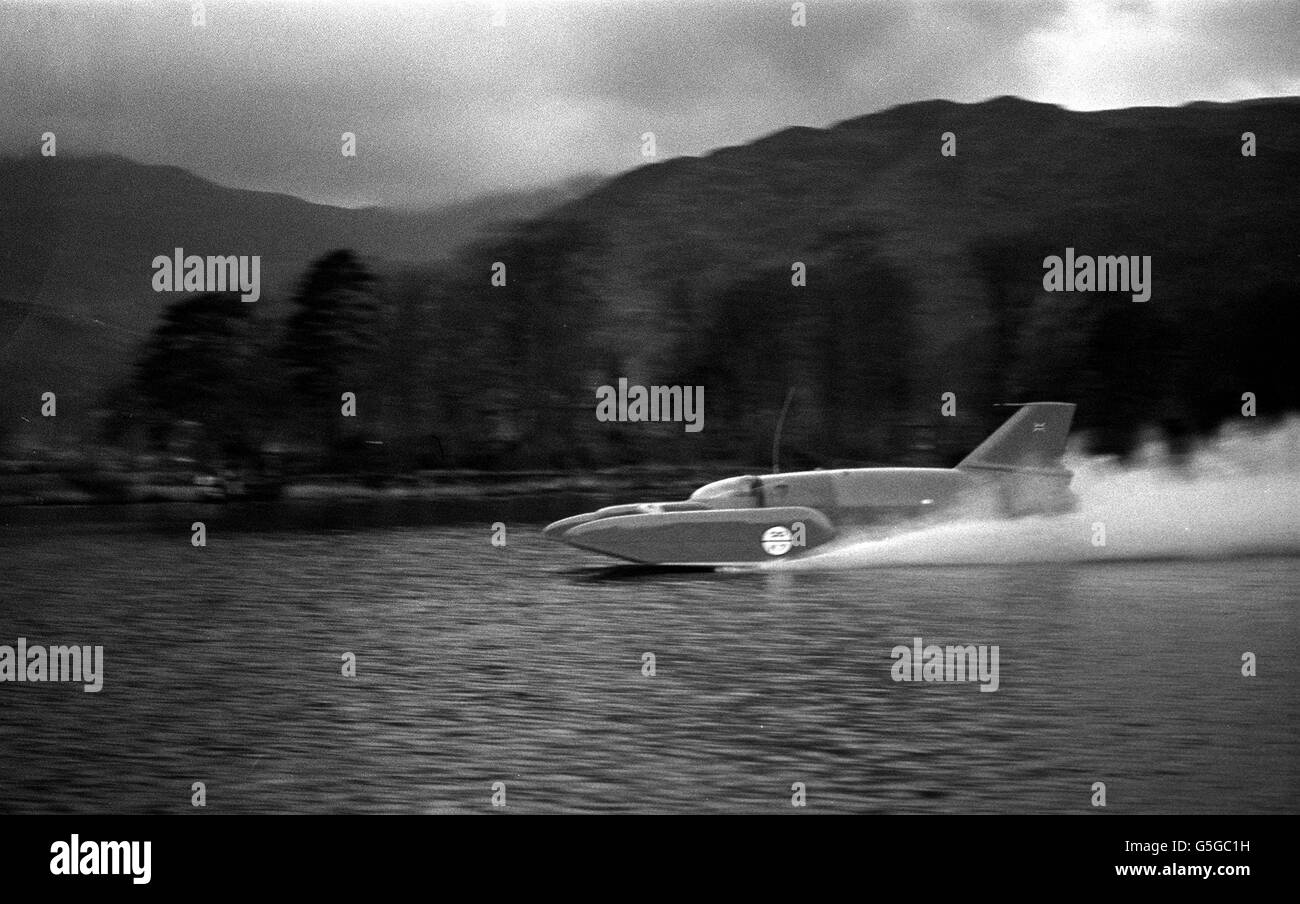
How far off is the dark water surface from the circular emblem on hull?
0.81 ft

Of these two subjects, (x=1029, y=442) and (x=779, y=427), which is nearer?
(x=779, y=427)

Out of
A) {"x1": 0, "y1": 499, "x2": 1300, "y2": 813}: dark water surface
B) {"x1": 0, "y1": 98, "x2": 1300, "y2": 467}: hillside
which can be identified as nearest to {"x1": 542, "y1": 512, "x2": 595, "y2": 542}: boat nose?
{"x1": 0, "y1": 499, "x2": 1300, "y2": 813}: dark water surface

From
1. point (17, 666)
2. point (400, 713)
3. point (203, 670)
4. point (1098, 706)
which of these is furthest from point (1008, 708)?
point (17, 666)

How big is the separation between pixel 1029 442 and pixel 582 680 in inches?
177

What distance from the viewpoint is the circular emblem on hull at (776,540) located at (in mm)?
9141

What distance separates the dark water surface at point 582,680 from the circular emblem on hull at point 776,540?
0.25 metres

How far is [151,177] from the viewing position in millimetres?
8336

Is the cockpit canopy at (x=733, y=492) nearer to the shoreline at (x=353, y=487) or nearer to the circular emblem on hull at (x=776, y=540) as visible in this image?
the shoreline at (x=353, y=487)

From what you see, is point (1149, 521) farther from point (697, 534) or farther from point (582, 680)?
point (582, 680)

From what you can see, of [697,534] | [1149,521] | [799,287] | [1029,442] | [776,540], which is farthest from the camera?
[1149,521]

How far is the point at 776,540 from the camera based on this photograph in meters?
9.16

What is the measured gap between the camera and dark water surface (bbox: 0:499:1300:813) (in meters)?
5.70

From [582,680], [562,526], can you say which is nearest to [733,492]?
[562,526]

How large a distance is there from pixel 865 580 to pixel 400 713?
13.8ft
